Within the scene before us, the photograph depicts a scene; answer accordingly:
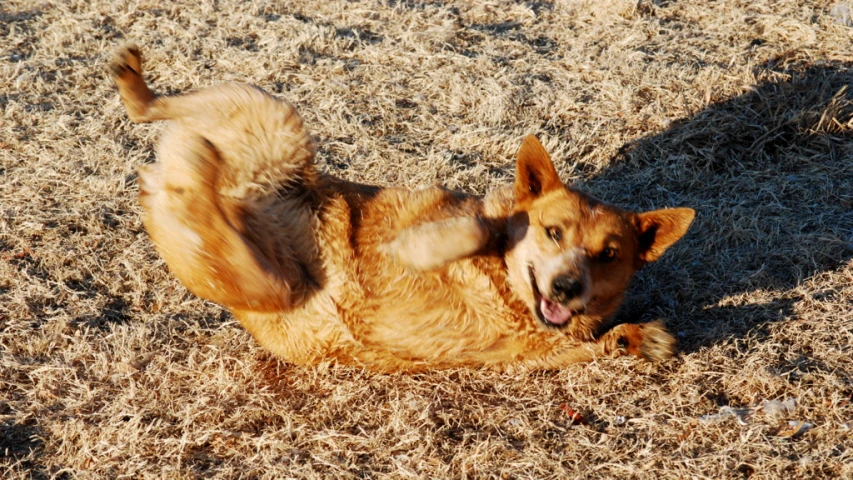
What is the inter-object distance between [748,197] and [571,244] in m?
2.24

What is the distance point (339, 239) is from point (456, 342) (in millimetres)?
816

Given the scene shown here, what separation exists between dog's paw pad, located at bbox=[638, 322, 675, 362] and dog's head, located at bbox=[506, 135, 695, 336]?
26cm

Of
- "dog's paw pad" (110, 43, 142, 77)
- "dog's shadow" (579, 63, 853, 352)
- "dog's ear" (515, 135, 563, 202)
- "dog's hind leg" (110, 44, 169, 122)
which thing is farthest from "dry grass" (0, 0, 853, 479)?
"dog's paw pad" (110, 43, 142, 77)

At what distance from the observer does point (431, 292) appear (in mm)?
3980

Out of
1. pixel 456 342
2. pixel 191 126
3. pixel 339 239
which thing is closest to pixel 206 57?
pixel 191 126

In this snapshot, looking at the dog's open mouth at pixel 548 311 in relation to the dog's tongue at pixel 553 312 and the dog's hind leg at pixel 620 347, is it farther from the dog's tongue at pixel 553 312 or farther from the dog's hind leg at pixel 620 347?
the dog's hind leg at pixel 620 347

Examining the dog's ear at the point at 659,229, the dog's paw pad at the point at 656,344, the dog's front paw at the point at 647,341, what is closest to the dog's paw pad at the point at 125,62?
the dog's ear at the point at 659,229

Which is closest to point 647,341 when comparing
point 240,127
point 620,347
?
point 620,347

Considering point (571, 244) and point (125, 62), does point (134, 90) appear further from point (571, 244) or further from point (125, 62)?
point (571, 244)

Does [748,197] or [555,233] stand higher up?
[555,233]

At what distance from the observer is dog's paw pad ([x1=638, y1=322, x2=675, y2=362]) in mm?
4051

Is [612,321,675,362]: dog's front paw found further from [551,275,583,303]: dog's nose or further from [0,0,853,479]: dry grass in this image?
[551,275,583,303]: dog's nose

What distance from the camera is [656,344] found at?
4.05 metres

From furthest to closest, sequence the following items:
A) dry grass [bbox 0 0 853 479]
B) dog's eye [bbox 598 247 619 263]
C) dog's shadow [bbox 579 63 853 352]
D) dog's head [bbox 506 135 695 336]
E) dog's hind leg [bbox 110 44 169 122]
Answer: dog's shadow [bbox 579 63 853 352]
dog's hind leg [bbox 110 44 169 122]
dog's eye [bbox 598 247 619 263]
dog's head [bbox 506 135 695 336]
dry grass [bbox 0 0 853 479]
